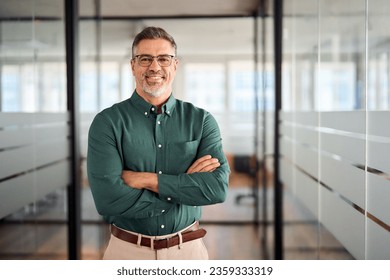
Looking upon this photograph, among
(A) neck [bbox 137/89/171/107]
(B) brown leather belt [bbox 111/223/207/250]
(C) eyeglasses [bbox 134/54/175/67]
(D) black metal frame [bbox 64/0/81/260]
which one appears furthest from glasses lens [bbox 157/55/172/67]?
(D) black metal frame [bbox 64/0/81/260]

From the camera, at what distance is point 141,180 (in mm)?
1579

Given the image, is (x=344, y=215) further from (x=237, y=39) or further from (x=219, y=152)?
(x=237, y=39)

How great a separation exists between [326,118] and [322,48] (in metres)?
0.32

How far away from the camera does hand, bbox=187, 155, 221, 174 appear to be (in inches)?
63.0

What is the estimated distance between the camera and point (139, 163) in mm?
1628

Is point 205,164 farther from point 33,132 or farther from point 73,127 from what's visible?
point 73,127

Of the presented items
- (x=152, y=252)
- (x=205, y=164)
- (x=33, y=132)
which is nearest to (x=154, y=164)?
(x=205, y=164)

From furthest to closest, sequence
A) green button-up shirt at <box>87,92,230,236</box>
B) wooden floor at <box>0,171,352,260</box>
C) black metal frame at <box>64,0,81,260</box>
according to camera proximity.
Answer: black metal frame at <box>64,0,81,260</box>, wooden floor at <box>0,171,352,260</box>, green button-up shirt at <box>87,92,230,236</box>

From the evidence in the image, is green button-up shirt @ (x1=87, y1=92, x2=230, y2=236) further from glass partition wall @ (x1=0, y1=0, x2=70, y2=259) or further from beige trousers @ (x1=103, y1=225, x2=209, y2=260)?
glass partition wall @ (x1=0, y1=0, x2=70, y2=259)

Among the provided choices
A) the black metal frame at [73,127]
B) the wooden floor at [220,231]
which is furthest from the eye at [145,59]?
the black metal frame at [73,127]

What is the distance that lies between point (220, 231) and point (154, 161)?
1.53 m

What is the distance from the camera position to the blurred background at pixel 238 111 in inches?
74.1

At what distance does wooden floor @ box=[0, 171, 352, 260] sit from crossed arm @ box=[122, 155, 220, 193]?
0.93 meters

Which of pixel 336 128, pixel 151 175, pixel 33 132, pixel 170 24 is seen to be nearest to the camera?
pixel 151 175
